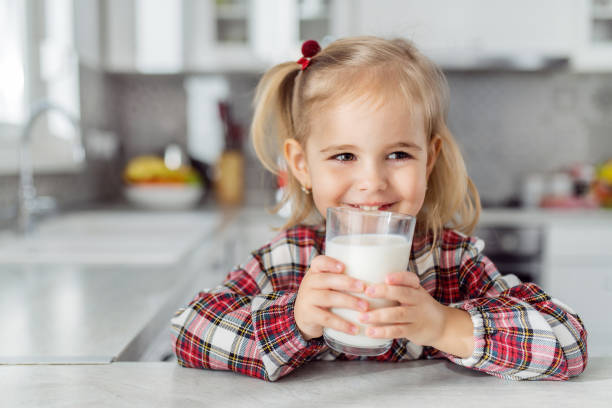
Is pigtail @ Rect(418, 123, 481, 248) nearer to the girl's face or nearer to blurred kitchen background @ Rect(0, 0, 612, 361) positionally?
the girl's face

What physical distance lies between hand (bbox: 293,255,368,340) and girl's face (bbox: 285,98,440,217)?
0.21 metres

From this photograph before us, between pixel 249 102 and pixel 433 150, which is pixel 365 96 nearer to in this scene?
pixel 433 150

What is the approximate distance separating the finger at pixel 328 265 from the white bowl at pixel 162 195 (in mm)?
1949

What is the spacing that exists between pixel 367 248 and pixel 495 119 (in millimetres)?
2730

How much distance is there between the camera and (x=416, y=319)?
609mm

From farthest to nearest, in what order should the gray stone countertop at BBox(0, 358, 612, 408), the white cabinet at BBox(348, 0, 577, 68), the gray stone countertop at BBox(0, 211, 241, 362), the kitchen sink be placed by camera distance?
1. the white cabinet at BBox(348, 0, 577, 68)
2. the kitchen sink
3. the gray stone countertop at BBox(0, 211, 241, 362)
4. the gray stone countertop at BBox(0, 358, 612, 408)

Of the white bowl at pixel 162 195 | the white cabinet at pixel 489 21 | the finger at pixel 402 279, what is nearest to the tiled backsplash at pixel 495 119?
the white cabinet at pixel 489 21

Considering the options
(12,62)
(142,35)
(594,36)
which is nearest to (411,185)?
(12,62)

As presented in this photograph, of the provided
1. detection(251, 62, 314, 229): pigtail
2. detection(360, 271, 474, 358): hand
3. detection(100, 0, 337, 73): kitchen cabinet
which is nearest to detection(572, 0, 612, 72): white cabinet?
detection(100, 0, 337, 73): kitchen cabinet

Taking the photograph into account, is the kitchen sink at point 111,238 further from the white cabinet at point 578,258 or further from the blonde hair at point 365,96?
the white cabinet at point 578,258

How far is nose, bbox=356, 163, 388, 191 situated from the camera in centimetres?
78

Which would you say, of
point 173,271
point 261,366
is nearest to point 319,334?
point 261,366

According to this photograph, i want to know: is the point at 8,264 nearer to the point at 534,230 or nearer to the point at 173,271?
the point at 173,271

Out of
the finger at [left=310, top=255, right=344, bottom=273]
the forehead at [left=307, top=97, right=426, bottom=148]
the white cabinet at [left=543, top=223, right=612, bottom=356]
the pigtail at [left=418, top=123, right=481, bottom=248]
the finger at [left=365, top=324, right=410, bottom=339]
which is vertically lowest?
the white cabinet at [left=543, top=223, right=612, bottom=356]
